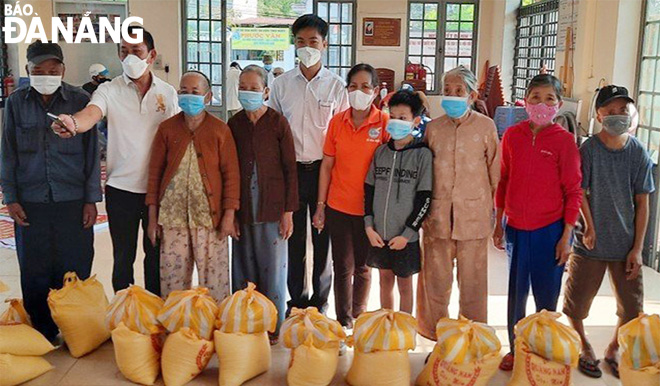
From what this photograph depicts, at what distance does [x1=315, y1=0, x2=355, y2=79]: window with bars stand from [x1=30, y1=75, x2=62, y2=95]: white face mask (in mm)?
7065

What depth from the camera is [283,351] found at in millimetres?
3115

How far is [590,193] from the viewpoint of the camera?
2.91m

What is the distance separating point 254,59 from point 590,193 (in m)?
8.39

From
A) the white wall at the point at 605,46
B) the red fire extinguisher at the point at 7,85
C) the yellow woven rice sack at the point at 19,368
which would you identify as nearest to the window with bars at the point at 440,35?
the white wall at the point at 605,46

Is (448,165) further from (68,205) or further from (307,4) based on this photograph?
(307,4)

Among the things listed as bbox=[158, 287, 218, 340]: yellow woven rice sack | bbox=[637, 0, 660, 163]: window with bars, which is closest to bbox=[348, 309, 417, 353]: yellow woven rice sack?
bbox=[158, 287, 218, 340]: yellow woven rice sack

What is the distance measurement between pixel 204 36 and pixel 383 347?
318 inches

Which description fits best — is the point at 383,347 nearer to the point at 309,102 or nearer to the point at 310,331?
the point at 310,331

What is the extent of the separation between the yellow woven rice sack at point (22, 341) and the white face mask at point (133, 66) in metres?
1.21

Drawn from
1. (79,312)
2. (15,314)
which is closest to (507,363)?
(79,312)

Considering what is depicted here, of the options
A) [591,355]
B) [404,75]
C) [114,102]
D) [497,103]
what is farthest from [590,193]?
[404,75]

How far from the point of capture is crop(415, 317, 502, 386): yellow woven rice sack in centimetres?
261

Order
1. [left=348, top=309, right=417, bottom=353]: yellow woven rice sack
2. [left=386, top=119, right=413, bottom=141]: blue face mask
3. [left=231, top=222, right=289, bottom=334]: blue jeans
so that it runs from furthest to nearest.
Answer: [left=231, top=222, right=289, bottom=334]: blue jeans
[left=386, top=119, right=413, bottom=141]: blue face mask
[left=348, top=309, right=417, bottom=353]: yellow woven rice sack

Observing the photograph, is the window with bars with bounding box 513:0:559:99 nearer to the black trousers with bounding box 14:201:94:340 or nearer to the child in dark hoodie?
the child in dark hoodie
